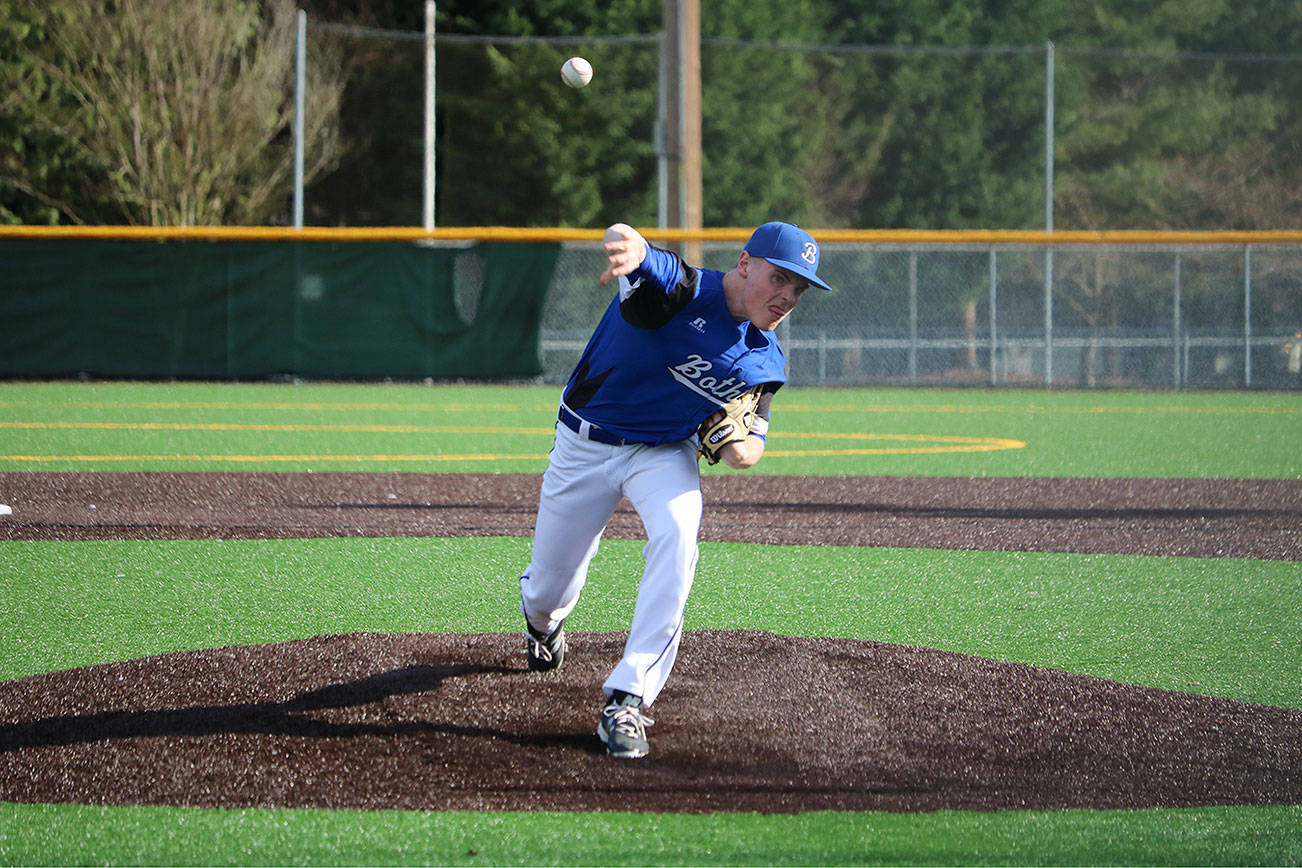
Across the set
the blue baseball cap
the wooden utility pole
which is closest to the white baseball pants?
the blue baseball cap

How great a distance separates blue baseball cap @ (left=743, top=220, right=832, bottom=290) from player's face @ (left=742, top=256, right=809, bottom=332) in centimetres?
2

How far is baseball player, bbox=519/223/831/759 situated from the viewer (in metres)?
3.86

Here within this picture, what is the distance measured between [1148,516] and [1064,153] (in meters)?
28.8

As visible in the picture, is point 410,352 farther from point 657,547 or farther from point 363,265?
point 657,547

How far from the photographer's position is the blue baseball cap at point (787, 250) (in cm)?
386

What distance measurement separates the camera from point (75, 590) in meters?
5.81

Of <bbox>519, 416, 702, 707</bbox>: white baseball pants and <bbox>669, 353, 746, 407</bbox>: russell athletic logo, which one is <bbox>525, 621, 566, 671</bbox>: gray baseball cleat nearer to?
<bbox>519, 416, 702, 707</bbox>: white baseball pants

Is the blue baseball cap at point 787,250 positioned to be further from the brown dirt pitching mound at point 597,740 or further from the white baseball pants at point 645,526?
the brown dirt pitching mound at point 597,740

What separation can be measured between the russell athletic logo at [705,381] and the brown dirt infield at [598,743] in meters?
0.93

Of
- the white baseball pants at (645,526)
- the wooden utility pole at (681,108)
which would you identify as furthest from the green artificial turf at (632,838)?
the wooden utility pole at (681,108)

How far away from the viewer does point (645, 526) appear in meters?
4.21

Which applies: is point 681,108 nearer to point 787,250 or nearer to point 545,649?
point 545,649

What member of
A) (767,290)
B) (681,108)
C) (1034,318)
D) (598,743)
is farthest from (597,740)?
(1034,318)

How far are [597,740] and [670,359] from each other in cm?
108
